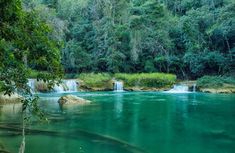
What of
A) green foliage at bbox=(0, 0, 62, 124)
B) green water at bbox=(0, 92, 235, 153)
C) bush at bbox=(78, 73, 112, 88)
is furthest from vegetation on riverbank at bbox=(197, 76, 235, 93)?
green foliage at bbox=(0, 0, 62, 124)

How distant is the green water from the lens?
53.9ft

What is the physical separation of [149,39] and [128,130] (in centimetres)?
3677

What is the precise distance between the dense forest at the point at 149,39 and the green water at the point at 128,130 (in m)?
23.2

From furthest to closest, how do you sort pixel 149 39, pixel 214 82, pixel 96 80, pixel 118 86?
pixel 149 39 → pixel 118 86 → pixel 96 80 → pixel 214 82

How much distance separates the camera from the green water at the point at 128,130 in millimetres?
16438

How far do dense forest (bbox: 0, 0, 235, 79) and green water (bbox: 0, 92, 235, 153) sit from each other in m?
23.2

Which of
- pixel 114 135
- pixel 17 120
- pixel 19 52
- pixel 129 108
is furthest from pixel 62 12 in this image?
pixel 19 52

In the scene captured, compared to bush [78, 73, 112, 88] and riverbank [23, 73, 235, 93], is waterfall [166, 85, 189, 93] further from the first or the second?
bush [78, 73, 112, 88]

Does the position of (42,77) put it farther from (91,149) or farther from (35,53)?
(91,149)

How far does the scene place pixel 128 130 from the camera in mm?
20609

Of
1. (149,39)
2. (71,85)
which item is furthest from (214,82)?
(71,85)

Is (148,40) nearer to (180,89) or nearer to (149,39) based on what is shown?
(149,39)

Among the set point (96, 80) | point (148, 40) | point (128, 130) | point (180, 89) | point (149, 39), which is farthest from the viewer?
point (148, 40)

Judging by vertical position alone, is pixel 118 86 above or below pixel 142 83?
below
